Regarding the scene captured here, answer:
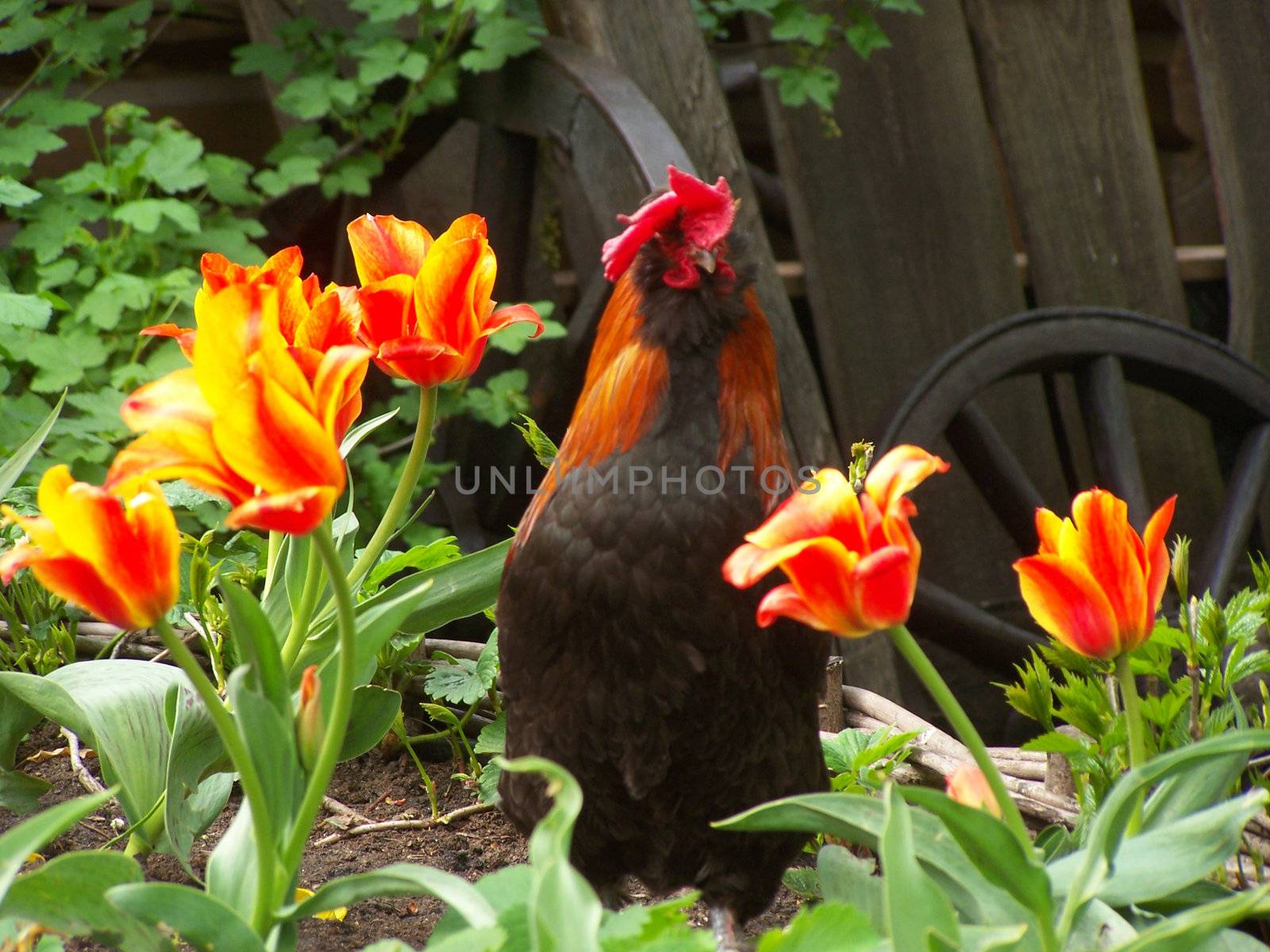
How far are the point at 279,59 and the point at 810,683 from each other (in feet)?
5.11

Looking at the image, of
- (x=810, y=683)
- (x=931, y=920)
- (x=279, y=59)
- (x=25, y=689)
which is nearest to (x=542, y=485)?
(x=810, y=683)

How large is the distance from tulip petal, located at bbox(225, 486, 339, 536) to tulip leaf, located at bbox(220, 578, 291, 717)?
70mm

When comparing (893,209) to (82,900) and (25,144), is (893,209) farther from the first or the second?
(82,900)

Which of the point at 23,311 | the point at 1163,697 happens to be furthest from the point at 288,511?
the point at 23,311

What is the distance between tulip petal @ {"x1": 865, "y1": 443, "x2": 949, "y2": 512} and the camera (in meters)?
0.57

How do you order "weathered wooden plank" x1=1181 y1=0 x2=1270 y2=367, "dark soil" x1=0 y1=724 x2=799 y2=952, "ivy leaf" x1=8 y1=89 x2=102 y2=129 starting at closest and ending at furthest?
"dark soil" x1=0 y1=724 x2=799 y2=952 → "ivy leaf" x1=8 y1=89 x2=102 y2=129 → "weathered wooden plank" x1=1181 y1=0 x2=1270 y2=367

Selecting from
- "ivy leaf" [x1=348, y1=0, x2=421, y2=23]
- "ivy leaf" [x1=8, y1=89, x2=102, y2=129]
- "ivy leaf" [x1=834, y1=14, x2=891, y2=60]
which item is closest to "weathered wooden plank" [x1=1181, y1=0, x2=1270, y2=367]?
"ivy leaf" [x1=834, y1=14, x2=891, y2=60]

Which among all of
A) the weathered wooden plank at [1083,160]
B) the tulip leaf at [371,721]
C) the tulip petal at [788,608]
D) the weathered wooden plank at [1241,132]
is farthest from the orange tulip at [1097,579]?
the weathered wooden plank at [1241,132]

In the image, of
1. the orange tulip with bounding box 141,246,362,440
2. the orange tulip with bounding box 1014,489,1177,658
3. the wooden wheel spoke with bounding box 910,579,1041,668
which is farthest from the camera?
the wooden wheel spoke with bounding box 910,579,1041,668

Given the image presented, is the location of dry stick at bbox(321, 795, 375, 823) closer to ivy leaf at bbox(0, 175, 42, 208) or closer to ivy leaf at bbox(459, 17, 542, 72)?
ivy leaf at bbox(0, 175, 42, 208)

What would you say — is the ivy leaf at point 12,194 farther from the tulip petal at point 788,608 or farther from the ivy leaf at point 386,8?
the tulip petal at point 788,608

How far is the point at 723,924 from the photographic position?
116cm

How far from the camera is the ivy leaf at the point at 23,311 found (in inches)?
57.3

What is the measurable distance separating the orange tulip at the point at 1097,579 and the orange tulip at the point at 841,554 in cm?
8
